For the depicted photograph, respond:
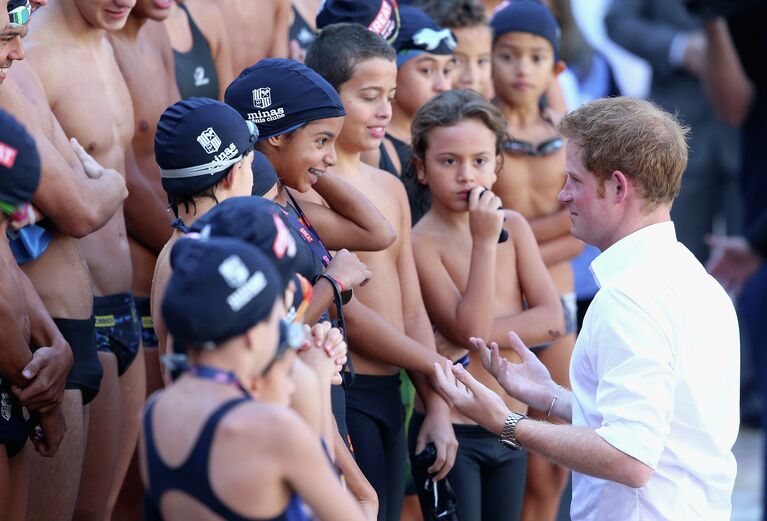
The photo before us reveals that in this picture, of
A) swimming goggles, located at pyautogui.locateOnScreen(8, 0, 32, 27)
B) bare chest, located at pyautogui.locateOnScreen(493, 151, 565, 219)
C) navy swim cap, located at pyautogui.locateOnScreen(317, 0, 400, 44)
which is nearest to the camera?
swimming goggles, located at pyautogui.locateOnScreen(8, 0, 32, 27)

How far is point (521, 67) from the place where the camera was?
6.09m

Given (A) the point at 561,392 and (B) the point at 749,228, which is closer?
(A) the point at 561,392

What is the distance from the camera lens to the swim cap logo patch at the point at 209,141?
137 inches

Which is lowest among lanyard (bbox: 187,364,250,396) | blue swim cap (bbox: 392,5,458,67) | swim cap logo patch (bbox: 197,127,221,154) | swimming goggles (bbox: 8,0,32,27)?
blue swim cap (bbox: 392,5,458,67)

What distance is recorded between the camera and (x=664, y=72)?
8.59 m

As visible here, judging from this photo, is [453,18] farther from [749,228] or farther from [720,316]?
[720,316]

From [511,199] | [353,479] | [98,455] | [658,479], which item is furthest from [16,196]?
[511,199]

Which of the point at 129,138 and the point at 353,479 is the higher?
the point at 129,138

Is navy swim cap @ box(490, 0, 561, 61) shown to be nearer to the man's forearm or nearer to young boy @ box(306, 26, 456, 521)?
young boy @ box(306, 26, 456, 521)

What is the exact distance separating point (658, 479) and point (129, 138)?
2521mm

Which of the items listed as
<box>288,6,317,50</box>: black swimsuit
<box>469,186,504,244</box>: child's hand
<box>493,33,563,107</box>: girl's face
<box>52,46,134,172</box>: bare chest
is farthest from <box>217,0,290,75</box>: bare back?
<box>469,186,504,244</box>: child's hand

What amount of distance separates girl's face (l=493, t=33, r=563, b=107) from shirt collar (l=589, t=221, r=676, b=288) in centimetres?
266

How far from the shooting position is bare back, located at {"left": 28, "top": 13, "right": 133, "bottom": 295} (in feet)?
14.5

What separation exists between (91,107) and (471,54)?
2296 millimetres
